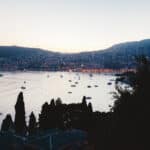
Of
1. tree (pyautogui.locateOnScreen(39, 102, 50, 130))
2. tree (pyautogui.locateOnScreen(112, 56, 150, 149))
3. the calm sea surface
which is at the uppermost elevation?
tree (pyautogui.locateOnScreen(112, 56, 150, 149))

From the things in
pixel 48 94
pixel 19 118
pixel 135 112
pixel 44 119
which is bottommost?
pixel 48 94

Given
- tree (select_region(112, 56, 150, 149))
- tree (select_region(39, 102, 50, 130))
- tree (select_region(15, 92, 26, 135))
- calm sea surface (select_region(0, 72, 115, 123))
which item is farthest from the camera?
calm sea surface (select_region(0, 72, 115, 123))

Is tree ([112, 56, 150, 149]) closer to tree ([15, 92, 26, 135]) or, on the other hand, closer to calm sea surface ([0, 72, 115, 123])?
tree ([15, 92, 26, 135])

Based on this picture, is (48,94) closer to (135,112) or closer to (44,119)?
(44,119)

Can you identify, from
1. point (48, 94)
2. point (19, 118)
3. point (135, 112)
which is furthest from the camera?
point (48, 94)

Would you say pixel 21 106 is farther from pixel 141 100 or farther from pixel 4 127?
pixel 141 100

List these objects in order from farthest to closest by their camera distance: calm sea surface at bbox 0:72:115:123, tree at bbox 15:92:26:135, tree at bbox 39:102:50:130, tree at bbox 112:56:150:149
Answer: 1. calm sea surface at bbox 0:72:115:123
2. tree at bbox 39:102:50:130
3. tree at bbox 15:92:26:135
4. tree at bbox 112:56:150:149

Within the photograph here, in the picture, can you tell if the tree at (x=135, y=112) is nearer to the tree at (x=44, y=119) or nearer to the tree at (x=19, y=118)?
the tree at (x=44, y=119)

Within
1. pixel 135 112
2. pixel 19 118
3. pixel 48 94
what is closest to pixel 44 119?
pixel 19 118

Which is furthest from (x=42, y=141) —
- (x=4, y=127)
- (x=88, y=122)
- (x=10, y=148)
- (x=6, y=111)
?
(x=6, y=111)

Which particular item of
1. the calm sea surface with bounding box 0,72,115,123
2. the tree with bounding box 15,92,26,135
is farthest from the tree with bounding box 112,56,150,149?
the calm sea surface with bounding box 0,72,115,123

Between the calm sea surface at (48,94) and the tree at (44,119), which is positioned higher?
the tree at (44,119)

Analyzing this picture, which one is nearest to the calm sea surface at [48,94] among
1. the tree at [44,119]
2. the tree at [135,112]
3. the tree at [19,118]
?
the tree at [44,119]
